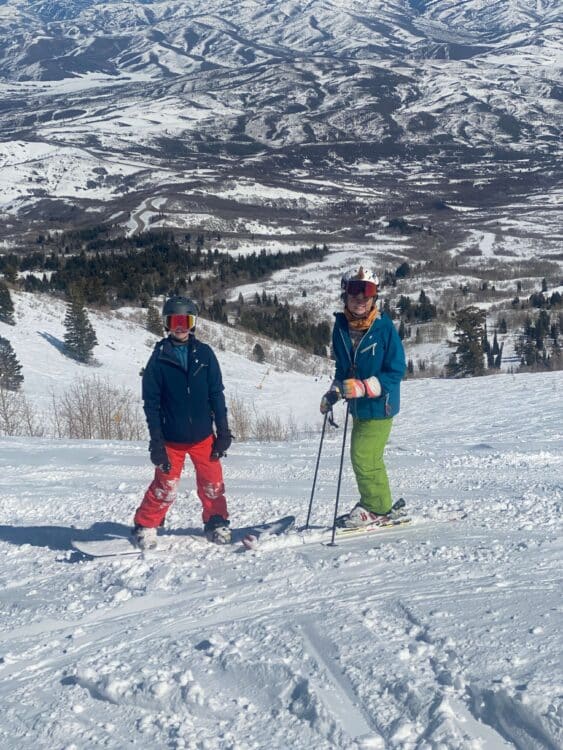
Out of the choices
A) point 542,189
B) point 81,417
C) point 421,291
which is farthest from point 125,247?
point 542,189

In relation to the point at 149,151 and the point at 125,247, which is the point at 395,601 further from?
the point at 149,151

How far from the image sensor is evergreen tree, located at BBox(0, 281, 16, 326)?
84.6 ft

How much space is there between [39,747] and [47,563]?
225 centimetres

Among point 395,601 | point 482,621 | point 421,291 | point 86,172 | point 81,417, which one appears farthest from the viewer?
point 86,172

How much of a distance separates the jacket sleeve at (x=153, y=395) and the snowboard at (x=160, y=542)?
747mm

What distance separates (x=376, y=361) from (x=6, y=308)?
23.4m

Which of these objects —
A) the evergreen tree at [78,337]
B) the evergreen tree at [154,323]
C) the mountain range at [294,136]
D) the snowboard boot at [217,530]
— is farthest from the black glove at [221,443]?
the mountain range at [294,136]

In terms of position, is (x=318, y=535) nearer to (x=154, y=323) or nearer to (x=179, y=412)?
(x=179, y=412)

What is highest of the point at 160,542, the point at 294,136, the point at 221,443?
the point at 294,136

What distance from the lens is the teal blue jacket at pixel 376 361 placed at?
196 inches

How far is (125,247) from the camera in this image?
206 ft

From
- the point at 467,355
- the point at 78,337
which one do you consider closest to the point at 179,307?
the point at 78,337

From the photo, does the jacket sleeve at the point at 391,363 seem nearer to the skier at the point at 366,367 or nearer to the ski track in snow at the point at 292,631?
the skier at the point at 366,367

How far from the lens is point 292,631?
3658mm
